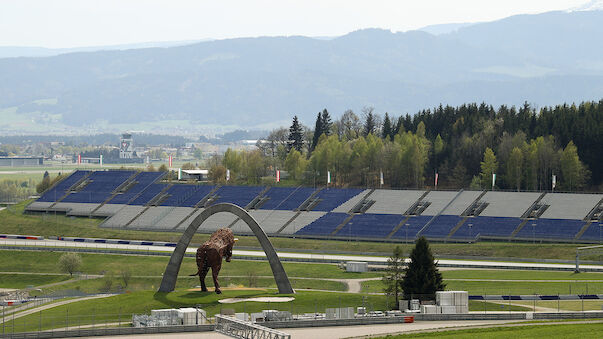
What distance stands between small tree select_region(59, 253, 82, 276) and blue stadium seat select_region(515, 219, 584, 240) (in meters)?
53.4

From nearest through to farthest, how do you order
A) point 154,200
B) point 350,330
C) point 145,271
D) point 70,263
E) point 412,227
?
point 350,330 < point 145,271 < point 70,263 < point 412,227 < point 154,200

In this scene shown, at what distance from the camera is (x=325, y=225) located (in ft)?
484

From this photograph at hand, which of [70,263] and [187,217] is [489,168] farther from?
[70,263]

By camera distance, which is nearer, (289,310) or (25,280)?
(289,310)

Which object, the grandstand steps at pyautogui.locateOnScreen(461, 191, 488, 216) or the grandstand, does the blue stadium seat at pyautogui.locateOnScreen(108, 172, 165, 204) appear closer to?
the grandstand

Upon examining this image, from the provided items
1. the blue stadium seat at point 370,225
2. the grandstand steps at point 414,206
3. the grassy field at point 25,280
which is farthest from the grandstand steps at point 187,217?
the grassy field at point 25,280

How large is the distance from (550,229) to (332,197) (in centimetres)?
3883

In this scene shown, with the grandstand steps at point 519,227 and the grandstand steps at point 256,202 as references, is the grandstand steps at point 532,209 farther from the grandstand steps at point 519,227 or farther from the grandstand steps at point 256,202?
the grandstand steps at point 256,202

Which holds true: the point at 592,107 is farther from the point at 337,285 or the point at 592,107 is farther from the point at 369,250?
the point at 337,285

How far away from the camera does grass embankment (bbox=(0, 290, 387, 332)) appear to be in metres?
76.7

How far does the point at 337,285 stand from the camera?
105000 millimetres

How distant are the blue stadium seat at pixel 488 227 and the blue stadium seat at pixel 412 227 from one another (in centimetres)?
571

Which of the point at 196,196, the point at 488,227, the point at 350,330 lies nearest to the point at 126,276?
the point at 488,227

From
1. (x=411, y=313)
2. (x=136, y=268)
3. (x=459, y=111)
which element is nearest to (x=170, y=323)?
(x=411, y=313)
